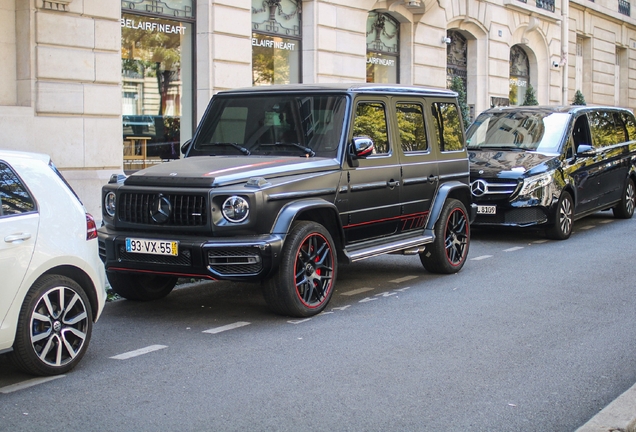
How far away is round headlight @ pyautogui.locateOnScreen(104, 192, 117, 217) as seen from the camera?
7766 mm

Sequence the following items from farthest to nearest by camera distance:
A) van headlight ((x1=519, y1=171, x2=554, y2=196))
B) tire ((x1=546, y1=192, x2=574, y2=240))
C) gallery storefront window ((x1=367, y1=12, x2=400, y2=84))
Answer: gallery storefront window ((x1=367, y1=12, x2=400, y2=84))
tire ((x1=546, y1=192, x2=574, y2=240))
van headlight ((x1=519, y1=171, x2=554, y2=196))

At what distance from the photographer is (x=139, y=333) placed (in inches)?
285

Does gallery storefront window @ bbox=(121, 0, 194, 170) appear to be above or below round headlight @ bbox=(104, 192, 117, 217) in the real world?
above

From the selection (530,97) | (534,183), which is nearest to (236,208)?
(534,183)

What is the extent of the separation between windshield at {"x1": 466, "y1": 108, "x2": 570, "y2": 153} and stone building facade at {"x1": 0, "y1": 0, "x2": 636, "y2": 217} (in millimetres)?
5551

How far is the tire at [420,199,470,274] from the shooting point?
383 inches

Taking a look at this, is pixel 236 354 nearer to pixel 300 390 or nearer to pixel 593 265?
pixel 300 390

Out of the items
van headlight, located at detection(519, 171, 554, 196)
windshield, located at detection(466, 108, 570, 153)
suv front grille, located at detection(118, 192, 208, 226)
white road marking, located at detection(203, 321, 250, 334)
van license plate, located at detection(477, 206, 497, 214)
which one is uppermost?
windshield, located at detection(466, 108, 570, 153)

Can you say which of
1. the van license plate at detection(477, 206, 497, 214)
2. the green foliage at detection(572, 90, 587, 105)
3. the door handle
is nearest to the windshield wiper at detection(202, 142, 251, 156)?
the door handle

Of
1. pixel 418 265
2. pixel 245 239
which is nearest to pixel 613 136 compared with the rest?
pixel 418 265

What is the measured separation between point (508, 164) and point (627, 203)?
13.6 ft

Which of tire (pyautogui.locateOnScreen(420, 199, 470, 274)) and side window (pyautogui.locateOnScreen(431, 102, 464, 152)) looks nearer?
tire (pyautogui.locateOnScreen(420, 199, 470, 274))

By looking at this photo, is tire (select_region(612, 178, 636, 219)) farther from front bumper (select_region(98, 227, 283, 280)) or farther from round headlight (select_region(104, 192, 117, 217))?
round headlight (select_region(104, 192, 117, 217))

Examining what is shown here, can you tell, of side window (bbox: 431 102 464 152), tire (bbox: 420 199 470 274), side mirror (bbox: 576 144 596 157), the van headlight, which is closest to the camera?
tire (bbox: 420 199 470 274)
